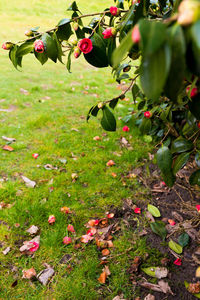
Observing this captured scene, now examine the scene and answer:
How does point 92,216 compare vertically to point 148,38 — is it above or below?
below

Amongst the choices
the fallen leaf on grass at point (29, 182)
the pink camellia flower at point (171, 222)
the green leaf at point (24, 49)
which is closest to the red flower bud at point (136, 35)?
the green leaf at point (24, 49)

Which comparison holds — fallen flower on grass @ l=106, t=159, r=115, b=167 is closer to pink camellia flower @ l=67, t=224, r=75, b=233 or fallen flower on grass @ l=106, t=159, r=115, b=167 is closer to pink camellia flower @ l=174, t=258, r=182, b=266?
pink camellia flower @ l=67, t=224, r=75, b=233

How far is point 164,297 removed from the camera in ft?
4.27

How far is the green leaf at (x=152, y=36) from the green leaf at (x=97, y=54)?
21.7 inches

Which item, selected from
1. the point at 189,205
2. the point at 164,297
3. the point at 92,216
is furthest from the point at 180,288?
the point at 92,216

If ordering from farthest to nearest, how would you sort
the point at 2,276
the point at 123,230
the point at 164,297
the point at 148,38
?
the point at 123,230
the point at 2,276
the point at 164,297
the point at 148,38

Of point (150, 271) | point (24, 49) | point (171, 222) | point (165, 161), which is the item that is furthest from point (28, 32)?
point (171, 222)

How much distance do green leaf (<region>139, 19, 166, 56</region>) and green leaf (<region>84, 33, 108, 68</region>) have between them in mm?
552

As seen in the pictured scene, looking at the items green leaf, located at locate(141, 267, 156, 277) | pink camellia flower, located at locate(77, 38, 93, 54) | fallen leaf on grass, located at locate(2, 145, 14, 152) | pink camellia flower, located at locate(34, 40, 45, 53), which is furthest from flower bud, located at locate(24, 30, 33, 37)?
fallen leaf on grass, located at locate(2, 145, 14, 152)

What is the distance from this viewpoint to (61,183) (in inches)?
85.1

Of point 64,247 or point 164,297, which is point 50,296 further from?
point 164,297

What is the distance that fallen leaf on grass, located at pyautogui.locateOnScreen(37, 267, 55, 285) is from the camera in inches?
55.9

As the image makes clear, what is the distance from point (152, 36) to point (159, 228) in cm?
152

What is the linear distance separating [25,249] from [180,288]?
973mm
